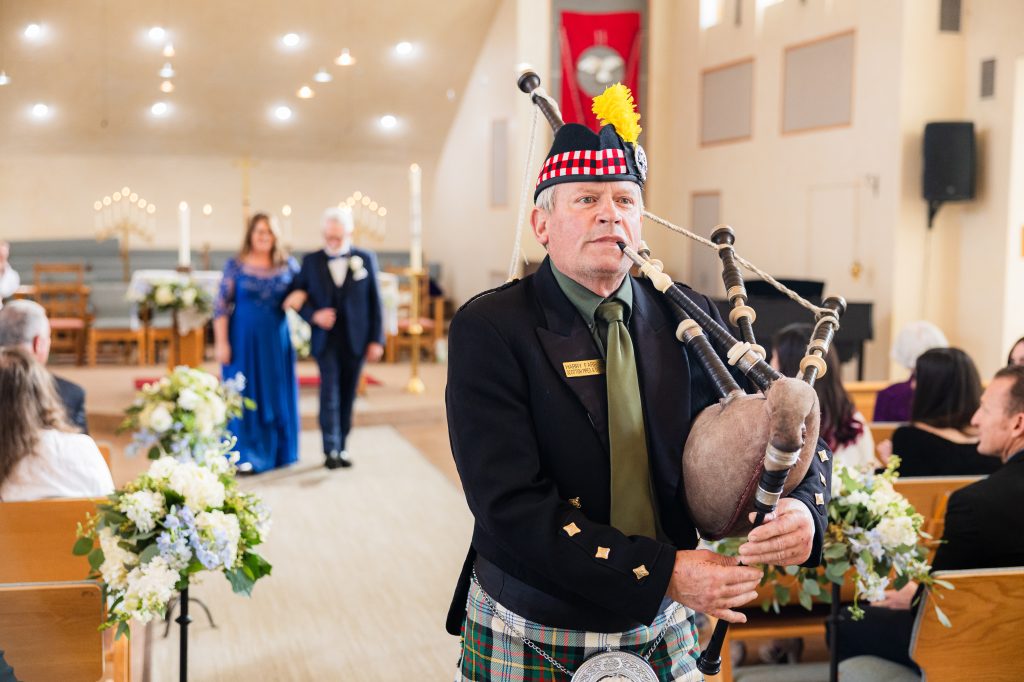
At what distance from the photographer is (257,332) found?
6.49m

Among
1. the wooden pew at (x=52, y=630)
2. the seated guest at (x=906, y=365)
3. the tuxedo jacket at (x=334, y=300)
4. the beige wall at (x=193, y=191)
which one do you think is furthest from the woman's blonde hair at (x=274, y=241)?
the beige wall at (x=193, y=191)

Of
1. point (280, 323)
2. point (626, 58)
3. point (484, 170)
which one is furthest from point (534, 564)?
point (484, 170)

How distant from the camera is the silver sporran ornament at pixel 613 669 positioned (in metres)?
1.67

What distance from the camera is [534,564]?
Answer: 5.24ft

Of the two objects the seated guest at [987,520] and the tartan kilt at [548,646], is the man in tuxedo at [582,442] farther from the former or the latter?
the seated guest at [987,520]

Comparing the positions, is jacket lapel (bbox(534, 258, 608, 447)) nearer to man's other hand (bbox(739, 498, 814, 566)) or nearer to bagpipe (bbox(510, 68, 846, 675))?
bagpipe (bbox(510, 68, 846, 675))

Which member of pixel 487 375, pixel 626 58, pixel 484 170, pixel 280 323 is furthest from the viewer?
pixel 484 170

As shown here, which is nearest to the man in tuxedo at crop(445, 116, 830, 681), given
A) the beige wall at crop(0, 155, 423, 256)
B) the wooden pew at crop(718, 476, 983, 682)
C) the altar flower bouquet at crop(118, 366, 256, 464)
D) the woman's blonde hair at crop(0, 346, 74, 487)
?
the wooden pew at crop(718, 476, 983, 682)

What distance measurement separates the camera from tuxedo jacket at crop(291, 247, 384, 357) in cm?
650

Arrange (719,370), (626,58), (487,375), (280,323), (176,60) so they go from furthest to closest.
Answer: (176,60) < (626,58) < (280,323) < (487,375) < (719,370)

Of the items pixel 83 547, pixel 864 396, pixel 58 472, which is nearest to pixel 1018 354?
pixel 864 396

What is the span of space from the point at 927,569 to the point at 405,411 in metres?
6.25

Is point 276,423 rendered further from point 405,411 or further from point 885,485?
point 885,485

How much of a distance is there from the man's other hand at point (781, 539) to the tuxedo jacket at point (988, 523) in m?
1.41
